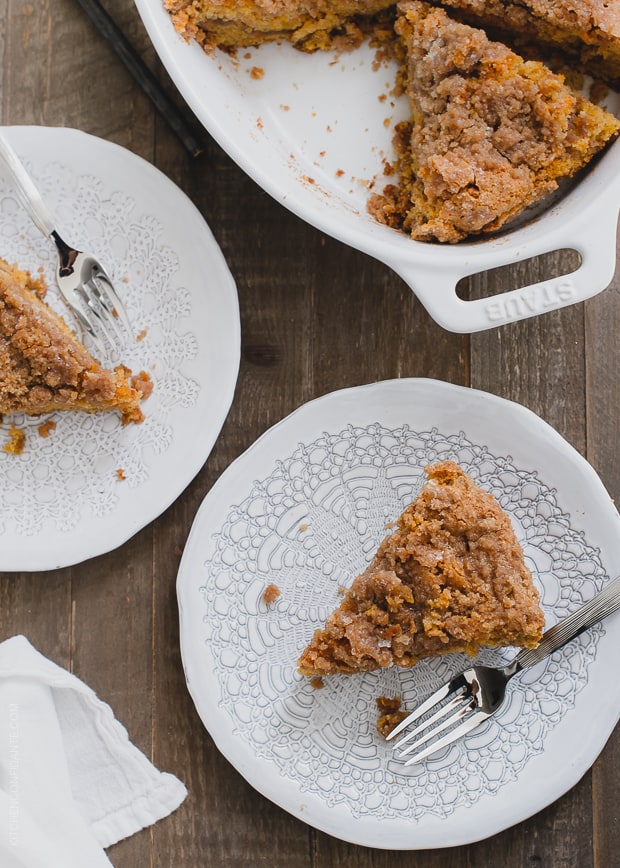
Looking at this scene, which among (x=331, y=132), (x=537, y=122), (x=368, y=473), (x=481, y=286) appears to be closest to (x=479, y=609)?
(x=368, y=473)

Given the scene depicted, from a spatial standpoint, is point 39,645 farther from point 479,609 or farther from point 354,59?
point 354,59

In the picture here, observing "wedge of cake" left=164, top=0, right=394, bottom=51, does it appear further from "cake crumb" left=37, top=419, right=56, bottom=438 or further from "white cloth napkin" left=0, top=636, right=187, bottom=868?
"white cloth napkin" left=0, top=636, right=187, bottom=868

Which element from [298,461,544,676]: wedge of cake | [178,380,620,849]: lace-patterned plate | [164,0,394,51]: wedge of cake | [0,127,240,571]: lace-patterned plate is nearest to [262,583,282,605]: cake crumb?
[178,380,620,849]: lace-patterned plate

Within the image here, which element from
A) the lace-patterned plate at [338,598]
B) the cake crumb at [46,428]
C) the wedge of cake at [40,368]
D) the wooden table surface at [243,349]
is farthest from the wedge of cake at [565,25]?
the cake crumb at [46,428]

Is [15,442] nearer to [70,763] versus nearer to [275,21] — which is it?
[70,763]

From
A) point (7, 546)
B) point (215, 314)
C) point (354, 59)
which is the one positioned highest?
point (354, 59)

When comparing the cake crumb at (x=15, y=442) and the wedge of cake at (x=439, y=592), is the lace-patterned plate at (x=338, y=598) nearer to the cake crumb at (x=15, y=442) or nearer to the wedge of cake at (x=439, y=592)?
the wedge of cake at (x=439, y=592)
